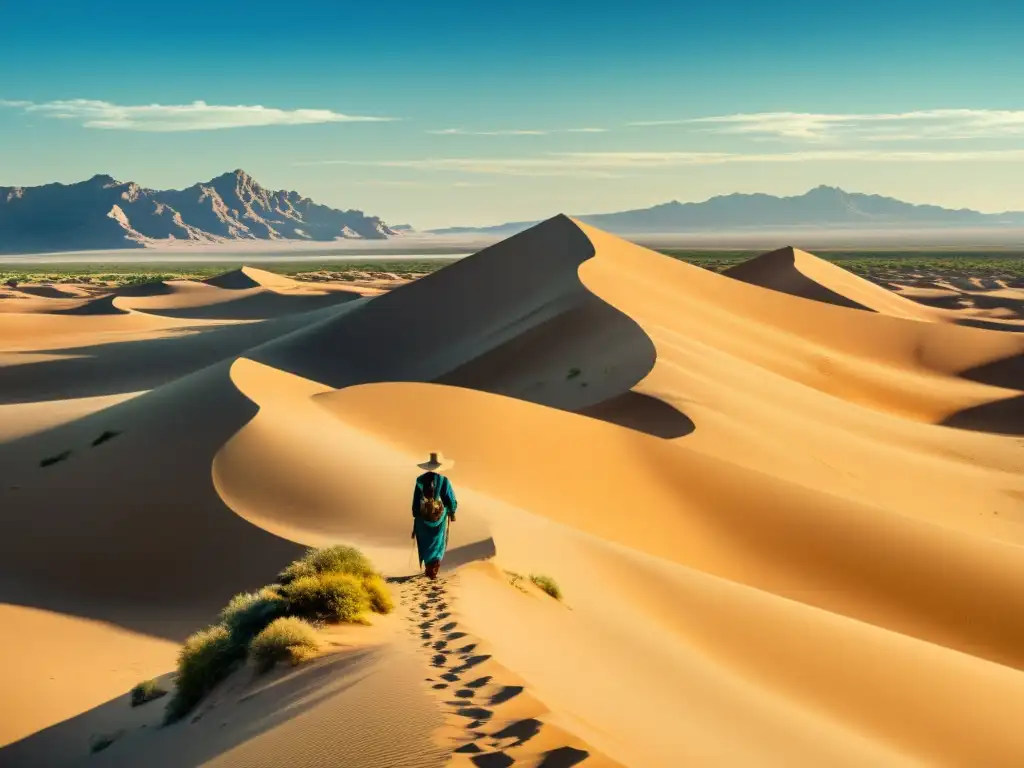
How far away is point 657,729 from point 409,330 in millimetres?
36020

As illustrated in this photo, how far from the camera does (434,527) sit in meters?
9.52

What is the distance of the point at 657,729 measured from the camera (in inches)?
245

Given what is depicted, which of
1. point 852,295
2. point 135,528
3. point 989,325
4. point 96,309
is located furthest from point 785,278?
point 135,528

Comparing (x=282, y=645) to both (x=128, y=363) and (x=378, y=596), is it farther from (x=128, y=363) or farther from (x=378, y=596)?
(x=128, y=363)

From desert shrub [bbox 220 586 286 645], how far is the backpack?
5.55 ft

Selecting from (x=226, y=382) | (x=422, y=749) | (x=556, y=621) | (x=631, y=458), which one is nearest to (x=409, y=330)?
(x=226, y=382)

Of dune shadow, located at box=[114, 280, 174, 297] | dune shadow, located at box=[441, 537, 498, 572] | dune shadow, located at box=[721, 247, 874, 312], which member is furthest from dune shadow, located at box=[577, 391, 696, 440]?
dune shadow, located at box=[114, 280, 174, 297]

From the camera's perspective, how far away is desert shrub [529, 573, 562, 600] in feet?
31.1

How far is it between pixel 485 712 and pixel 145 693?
4429 millimetres

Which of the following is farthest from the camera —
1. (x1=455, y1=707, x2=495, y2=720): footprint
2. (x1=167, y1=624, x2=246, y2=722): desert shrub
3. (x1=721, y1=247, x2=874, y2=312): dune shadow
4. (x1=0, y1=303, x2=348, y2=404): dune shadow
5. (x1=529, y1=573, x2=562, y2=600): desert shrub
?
(x1=721, y1=247, x2=874, y2=312): dune shadow

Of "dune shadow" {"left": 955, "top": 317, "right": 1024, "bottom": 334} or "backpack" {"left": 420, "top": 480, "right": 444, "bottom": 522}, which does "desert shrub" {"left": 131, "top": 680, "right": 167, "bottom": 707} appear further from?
"dune shadow" {"left": 955, "top": 317, "right": 1024, "bottom": 334}

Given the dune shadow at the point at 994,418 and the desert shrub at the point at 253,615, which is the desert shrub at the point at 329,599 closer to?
the desert shrub at the point at 253,615

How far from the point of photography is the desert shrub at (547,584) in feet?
31.1

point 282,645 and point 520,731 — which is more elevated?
point 520,731
